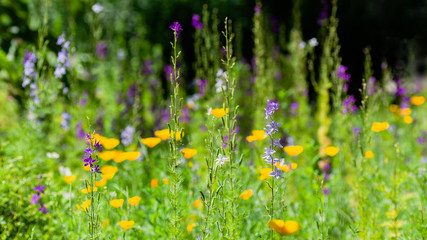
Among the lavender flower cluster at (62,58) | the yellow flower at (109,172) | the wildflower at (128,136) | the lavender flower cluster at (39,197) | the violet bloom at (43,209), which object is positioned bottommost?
the violet bloom at (43,209)

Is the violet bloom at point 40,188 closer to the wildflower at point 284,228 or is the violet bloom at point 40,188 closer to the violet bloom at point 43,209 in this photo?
the violet bloom at point 43,209

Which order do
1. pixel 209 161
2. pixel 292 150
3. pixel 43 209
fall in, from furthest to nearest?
1. pixel 43 209
2. pixel 292 150
3. pixel 209 161

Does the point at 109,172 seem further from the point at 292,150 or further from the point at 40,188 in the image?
the point at 292,150

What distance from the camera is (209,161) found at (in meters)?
1.88

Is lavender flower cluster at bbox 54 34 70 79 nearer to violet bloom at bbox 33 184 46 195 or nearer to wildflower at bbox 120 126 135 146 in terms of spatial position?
wildflower at bbox 120 126 135 146

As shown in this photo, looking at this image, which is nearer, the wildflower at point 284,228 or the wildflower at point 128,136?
the wildflower at point 284,228

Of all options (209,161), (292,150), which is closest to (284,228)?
(209,161)

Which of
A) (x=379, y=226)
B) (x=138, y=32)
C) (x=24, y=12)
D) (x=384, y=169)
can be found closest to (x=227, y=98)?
(x=379, y=226)

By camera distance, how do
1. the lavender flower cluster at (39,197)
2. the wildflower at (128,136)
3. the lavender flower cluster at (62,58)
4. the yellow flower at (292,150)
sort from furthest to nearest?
the wildflower at (128,136), the lavender flower cluster at (62,58), the lavender flower cluster at (39,197), the yellow flower at (292,150)

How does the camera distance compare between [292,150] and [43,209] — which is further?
[43,209]

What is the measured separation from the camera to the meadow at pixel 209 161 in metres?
1.87

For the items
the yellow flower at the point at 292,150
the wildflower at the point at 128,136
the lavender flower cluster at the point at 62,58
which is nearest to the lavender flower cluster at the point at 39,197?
the lavender flower cluster at the point at 62,58

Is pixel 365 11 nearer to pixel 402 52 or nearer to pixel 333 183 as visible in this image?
pixel 402 52

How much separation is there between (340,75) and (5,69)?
3.26 m
